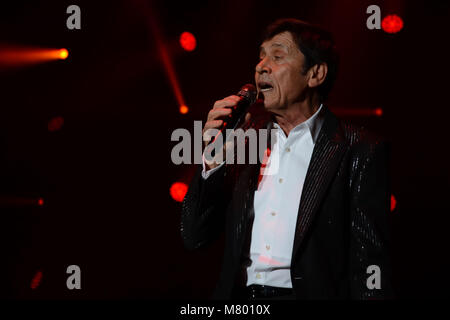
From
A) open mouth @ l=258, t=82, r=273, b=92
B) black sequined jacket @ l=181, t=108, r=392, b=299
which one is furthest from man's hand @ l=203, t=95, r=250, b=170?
open mouth @ l=258, t=82, r=273, b=92

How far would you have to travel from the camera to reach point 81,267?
3354 mm

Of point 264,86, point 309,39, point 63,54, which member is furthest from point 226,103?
point 63,54

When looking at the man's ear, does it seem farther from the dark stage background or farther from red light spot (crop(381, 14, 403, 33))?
red light spot (crop(381, 14, 403, 33))

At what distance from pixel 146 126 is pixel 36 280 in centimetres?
140

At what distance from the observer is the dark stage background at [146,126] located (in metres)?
3.15

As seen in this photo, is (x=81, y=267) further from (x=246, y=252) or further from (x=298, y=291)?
(x=298, y=291)

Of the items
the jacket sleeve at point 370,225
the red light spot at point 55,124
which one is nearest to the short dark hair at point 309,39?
the jacket sleeve at point 370,225

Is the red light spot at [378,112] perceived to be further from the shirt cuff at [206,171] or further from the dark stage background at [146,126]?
the shirt cuff at [206,171]

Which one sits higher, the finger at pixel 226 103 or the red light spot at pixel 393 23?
the red light spot at pixel 393 23

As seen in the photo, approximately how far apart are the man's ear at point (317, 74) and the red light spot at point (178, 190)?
1701 mm

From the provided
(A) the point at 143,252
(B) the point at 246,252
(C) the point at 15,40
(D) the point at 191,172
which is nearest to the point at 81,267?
(A) the point at 143,252

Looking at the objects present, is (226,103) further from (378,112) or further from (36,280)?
(36,280)

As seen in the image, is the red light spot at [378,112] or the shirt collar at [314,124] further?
the red light spot at [378,112]
